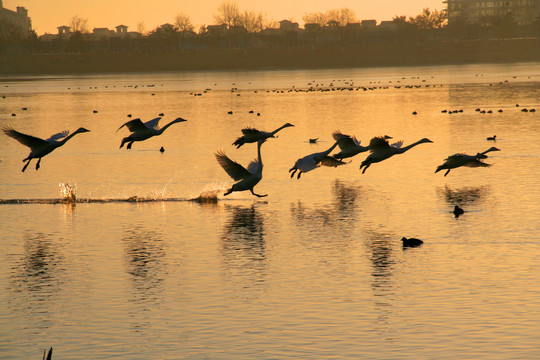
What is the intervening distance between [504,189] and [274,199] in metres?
7.33

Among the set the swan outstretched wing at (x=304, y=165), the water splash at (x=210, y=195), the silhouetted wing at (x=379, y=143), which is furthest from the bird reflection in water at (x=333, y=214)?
the water splash at (x=210, y=195)

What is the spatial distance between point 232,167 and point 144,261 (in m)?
5.46

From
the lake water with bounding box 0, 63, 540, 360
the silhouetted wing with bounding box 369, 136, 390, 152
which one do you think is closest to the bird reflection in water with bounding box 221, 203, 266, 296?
the lake water with bounding box 0, 63, 540, 360

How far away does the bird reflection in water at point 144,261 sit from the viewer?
1789 centimetres

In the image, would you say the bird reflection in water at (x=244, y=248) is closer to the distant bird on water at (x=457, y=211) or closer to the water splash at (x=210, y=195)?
the water splash at (x=210, y=195)

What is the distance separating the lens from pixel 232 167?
25203 millimetres

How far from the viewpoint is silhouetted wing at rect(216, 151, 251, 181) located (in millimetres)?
24875

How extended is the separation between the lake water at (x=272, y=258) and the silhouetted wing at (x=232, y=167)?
1297mm

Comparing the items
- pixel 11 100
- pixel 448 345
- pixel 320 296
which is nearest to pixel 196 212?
pixel 320 296

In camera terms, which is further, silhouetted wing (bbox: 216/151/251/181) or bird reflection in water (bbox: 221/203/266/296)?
silhouetted wing (bbox: 216/151/251/181)

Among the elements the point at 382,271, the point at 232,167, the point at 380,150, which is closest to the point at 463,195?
the point at 380,150

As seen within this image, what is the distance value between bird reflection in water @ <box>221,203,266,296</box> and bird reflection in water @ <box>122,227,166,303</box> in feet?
4.89

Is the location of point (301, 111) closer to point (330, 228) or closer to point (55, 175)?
point (55, 175)

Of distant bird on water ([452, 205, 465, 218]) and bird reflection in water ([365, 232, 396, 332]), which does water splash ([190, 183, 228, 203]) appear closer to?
bird reflection in water ([365, 232, 396, 332])
